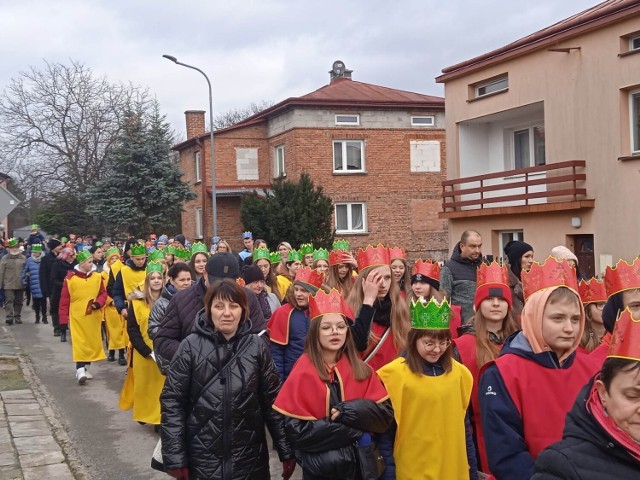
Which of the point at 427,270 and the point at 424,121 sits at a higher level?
the point at 424,121

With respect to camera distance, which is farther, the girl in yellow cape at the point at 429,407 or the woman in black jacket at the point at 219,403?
the woman in black jacket at the point at 219,403

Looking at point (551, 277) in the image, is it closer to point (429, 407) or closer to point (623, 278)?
point (623, 278)

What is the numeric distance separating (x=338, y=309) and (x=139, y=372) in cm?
450

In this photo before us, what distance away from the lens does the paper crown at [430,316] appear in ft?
14.4

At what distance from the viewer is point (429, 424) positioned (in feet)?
14.2

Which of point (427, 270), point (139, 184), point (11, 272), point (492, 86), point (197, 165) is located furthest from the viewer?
point (197, 165)

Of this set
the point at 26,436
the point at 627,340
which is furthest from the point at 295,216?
the point at 627,340

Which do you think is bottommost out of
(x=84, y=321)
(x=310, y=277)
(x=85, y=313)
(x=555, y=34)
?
(x=84, y=321)

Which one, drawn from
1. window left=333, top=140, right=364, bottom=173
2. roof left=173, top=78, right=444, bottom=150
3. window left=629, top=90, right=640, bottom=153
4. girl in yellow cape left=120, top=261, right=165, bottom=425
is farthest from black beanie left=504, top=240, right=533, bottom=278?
window left=333, top=140, right=364, bottom=173

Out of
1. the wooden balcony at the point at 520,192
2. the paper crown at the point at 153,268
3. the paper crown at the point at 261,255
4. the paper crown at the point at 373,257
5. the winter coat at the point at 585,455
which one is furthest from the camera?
the wooden balcony at the point at 520,192

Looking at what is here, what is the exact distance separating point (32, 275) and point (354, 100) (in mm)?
16593

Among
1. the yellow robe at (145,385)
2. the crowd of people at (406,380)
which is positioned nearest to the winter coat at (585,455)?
the crowd of people at (406,380)

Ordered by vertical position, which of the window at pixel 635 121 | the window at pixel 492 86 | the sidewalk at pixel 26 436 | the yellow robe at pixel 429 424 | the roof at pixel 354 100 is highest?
the roof at pixel 354 100

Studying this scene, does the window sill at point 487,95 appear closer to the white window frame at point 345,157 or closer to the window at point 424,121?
the white window frame at point 345,157
